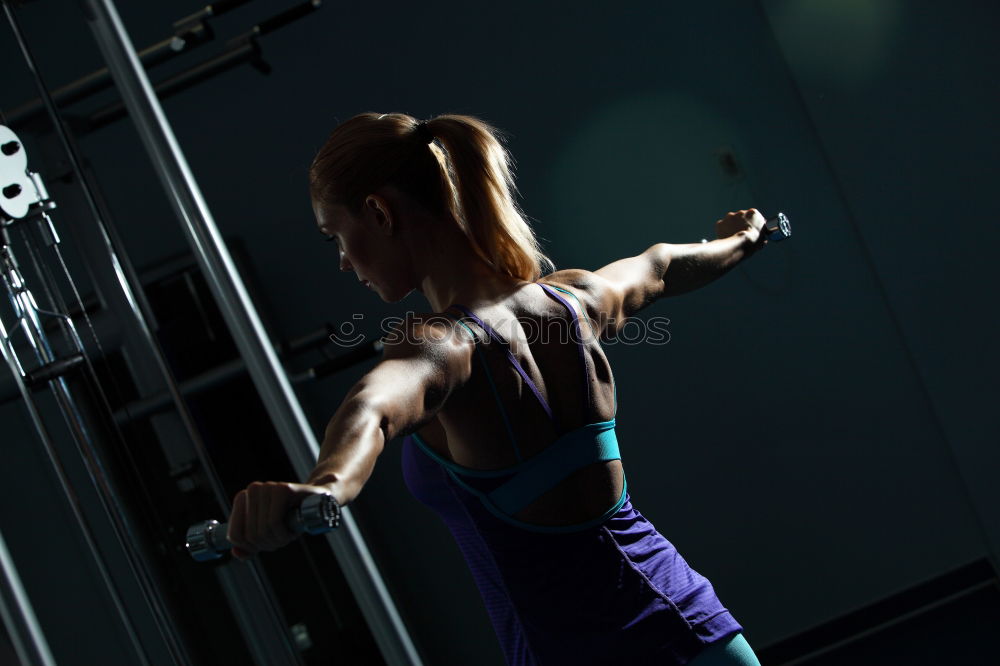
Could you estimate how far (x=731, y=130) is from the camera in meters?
2.60

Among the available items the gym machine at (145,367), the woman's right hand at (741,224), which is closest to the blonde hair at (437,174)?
the gym machine at (145,367)

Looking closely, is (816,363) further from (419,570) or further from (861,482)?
(419,570)

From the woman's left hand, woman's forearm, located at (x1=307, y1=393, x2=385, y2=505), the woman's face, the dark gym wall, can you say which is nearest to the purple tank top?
the woman's face

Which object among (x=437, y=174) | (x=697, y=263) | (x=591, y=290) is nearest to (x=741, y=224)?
(x=697, y=263)

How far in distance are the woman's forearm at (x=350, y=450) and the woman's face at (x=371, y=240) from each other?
354 millimetres

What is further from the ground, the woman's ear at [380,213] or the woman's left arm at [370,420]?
the woman's ear at [380,213]

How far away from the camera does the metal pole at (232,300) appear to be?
1507 mm

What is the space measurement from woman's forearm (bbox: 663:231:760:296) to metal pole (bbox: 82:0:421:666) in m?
0.71

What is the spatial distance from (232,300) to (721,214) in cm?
162

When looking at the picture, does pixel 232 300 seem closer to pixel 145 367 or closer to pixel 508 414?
pixel 145 367

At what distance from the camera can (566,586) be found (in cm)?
104

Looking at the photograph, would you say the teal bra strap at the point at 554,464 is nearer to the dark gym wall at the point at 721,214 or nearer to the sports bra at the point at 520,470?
the sports bra at the point at 520,470

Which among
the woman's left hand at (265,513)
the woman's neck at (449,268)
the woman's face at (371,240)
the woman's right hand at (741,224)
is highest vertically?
the woman's face at (371,240)

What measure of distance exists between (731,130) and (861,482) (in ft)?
3.90
